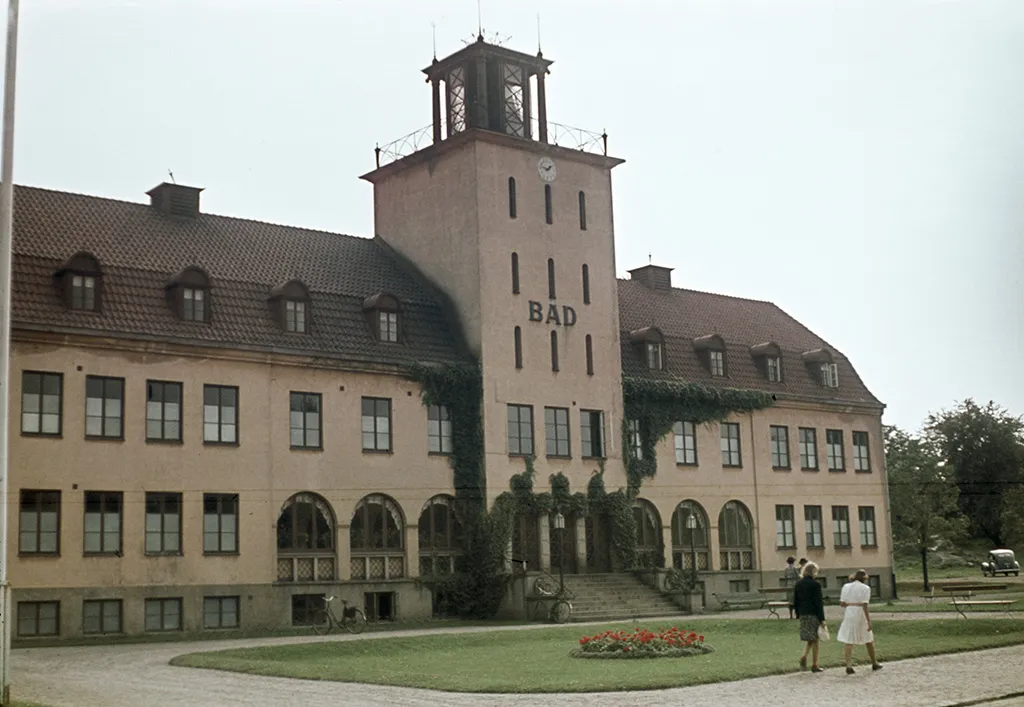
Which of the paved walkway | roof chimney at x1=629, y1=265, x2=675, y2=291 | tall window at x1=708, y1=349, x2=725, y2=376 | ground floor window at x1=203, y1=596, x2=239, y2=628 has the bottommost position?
the paved walkway

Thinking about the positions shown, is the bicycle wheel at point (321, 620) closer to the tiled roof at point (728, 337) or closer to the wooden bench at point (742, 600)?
the wooden bench at point (742, 600)

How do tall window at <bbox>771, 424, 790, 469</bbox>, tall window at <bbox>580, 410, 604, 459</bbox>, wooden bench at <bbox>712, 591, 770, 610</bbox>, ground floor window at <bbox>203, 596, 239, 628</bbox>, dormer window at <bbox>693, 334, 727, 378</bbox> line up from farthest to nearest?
tall window at <bbox>771, 424, 790, 469</bbox> < dormer window at <bbox>693, 334, 727, 378</bbox> < tall window at <bbox>580, 410, 604, 459</bbox> < wooden bench at <bbox>712, 591, 770, 610</bbox> < ground floor window at <bbox>203, 596, 239, 628</bbox>

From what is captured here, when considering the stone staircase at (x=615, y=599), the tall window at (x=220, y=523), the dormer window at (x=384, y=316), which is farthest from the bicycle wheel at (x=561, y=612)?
the dormer window at (x=384, y=316)

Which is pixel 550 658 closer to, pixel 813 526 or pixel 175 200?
pixel 175 200

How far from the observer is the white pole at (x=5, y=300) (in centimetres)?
1795

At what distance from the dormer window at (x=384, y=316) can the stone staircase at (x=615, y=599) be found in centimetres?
962

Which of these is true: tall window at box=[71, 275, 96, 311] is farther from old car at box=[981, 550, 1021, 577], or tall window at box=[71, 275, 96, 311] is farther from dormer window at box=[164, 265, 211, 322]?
old car at box=[981, 550, 1021, 577]

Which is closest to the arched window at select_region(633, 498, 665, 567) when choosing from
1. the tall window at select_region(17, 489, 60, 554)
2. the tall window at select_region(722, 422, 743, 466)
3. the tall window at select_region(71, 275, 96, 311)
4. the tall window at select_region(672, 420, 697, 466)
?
the tall window at select_region(672, 420, 697, 466)

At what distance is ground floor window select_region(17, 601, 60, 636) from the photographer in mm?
33737

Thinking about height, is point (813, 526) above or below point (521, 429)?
below

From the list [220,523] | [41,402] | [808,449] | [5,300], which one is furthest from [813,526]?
[5,300]

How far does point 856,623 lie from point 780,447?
30.8 meters

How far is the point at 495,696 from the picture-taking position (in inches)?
761

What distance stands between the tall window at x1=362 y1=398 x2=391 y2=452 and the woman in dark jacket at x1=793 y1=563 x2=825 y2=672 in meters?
19.9
